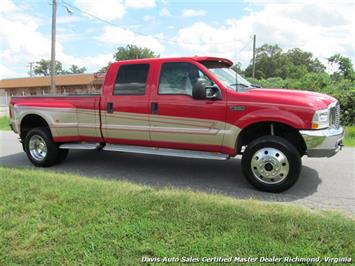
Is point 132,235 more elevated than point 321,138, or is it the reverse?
point 321,138

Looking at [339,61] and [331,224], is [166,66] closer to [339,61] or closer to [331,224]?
[331,224]

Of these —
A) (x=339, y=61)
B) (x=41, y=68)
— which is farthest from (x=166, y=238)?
(x=41, y=68)

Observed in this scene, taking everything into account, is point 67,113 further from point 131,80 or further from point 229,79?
point 229,79

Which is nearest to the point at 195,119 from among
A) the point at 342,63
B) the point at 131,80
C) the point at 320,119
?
the point at 131,80

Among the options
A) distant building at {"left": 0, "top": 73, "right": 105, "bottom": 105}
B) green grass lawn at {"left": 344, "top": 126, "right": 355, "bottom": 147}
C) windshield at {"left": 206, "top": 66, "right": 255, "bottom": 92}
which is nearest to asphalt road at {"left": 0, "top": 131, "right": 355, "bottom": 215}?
green grass lawn at {"left": 344, "top": 126, "right": 355, "bottom": 147}

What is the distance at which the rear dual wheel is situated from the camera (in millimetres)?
6906

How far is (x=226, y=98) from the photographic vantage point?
5.25 meters

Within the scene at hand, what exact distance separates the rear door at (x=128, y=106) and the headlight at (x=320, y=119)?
2.61 m

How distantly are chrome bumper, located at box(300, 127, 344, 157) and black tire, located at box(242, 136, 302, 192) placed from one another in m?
0.21

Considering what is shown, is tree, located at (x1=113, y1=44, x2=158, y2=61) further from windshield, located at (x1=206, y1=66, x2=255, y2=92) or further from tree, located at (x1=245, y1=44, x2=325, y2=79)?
windshield, located at (x1=206, y1=66, x2=255, y2=92)

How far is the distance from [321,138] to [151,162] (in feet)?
11.4

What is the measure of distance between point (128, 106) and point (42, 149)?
7.59ft

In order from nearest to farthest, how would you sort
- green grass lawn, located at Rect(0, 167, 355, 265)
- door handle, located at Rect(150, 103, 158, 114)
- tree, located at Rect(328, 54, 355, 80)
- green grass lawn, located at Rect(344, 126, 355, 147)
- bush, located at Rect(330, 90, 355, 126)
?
green grass lawn, located at Rect(0, 167, 355, 265) → door handle, located at Rect(150, 103, 158, 114) → green grass lawn, located at Rect(344, 126, 355, 147) → bush, located at Rect(330, 90, 355, 126) → tree, located at Rect(328, 54, 355, 80)

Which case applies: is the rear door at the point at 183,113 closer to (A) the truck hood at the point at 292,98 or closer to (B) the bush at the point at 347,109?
(A) the truck hood at the point at 292,98
